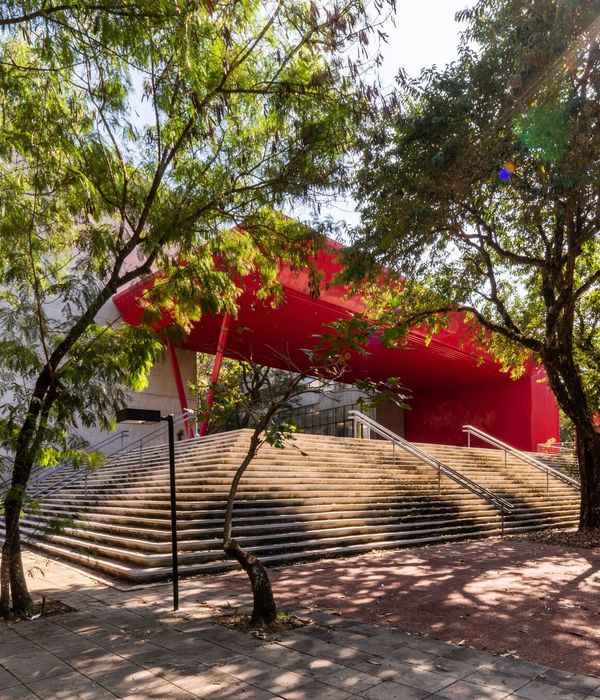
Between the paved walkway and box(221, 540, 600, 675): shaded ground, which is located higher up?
the paved walkway

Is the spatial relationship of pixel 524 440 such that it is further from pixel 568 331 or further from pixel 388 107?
pixel 388 107

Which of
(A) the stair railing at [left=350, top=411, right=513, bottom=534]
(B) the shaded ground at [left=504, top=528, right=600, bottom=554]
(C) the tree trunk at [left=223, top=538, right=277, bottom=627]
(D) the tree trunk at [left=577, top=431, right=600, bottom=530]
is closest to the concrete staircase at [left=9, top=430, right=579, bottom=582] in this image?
(A) the stair railing at [left=350, top=411, right=513, bottom=534]

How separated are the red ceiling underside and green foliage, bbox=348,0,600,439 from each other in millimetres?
3336

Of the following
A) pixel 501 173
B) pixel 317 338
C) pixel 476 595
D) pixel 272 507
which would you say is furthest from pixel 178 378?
pixel 476 595

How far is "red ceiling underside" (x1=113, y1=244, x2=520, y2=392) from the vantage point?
61.4 ft

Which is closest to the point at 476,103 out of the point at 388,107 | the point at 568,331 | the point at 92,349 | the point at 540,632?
the point at 388,107

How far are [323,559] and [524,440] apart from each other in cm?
2115

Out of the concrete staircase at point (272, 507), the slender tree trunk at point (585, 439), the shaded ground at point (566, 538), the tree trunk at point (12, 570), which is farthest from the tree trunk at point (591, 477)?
the tree trunk at point (12, 570)

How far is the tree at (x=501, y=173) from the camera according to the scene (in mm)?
8227

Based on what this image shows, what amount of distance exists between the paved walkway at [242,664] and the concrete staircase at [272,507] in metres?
1.28

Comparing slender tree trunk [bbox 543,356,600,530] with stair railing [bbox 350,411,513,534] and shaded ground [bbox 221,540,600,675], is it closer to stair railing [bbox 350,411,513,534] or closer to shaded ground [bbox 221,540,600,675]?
stair railing [bbox 350,411,513,534]

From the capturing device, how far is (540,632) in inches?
229

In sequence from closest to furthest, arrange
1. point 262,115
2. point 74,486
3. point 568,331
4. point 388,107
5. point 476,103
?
point 388,107, point 262,115, point 476,103, point 568,331, point 74,486

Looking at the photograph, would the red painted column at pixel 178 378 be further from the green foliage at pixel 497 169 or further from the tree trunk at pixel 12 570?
the tree trunk at pixel 12 570
